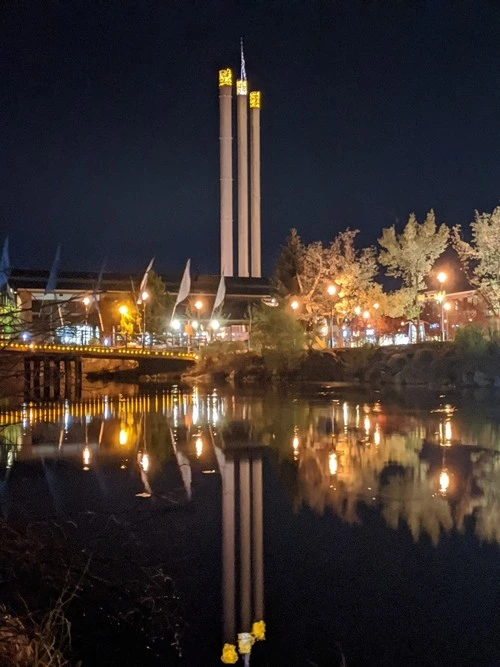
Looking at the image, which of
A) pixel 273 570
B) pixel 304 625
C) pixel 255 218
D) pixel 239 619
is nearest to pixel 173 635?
pixel 239 619

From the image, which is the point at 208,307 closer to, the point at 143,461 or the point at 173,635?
the point at 143,461

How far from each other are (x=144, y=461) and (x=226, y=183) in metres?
81.1

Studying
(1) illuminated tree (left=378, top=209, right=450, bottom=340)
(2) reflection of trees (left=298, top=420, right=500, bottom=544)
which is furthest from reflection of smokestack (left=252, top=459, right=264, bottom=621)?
(1) illuminated tree (left=378, top=209, right=450, bottom=340)

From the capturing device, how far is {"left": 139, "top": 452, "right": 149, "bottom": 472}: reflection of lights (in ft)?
53.4

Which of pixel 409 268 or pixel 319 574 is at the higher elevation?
pixel 409 268

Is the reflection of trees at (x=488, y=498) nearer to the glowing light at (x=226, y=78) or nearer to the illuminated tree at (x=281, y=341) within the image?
the illuminated tree at (x=281, y=341)

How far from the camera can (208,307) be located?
7925cm

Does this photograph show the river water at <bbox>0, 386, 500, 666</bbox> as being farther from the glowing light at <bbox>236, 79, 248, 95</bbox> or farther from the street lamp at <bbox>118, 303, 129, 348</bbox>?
the glowing light at <bbox>236, 79, 248, 95</bbox>

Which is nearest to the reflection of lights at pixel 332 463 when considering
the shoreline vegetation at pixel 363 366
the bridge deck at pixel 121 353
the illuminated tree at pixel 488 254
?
the shoreline vegetation at pixel 363 366

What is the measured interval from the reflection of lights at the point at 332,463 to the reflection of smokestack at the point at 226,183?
252 ft

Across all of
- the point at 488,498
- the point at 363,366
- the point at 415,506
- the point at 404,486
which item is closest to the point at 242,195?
the point at 363,366

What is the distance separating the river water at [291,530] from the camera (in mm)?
7070

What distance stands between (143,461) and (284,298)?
147ft

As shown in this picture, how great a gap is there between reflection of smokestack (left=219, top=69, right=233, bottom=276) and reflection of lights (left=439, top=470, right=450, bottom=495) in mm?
79658
